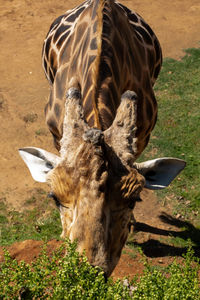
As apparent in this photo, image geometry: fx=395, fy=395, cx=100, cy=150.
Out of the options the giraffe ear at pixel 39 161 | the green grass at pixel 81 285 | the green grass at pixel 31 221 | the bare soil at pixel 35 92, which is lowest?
the green grass at pixel 31 221

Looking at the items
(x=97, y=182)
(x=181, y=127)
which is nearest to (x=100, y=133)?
(x=97, y=182)

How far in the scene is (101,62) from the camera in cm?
587

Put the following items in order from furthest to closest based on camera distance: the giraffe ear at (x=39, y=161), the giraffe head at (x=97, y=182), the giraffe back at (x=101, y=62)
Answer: the giraffe back at (x=101, y=62) → the giraffe ear at (x=39, y=161) → the giraffe head at (x=97, y=182)

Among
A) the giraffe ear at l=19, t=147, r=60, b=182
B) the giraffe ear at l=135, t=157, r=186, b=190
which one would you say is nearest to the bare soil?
the giraffe ear at l=135, t=157, r=186, b=190

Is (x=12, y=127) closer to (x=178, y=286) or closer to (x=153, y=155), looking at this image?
(x=153, y=155)

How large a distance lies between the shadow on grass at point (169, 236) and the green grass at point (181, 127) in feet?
0.98

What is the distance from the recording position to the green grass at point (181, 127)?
32.3ft

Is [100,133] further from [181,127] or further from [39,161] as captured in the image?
[181,127]

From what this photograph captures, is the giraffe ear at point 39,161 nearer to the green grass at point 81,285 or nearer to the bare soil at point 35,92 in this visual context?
the green grass at point 81,285

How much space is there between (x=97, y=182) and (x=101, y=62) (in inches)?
90.2

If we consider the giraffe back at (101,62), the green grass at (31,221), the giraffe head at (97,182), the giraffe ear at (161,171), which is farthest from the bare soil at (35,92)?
the giraffe head at (97,182)

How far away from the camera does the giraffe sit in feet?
14.1

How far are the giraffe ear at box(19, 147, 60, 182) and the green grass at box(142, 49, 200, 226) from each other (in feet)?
16.4

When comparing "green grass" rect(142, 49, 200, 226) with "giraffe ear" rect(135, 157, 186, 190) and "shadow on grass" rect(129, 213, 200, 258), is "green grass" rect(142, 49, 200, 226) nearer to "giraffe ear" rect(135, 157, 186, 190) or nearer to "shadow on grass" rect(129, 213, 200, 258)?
"shadow on grass" rect(129, 213, 200, 258)
